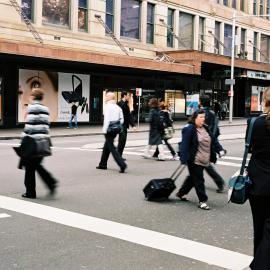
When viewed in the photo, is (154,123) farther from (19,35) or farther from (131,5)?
(131,5)

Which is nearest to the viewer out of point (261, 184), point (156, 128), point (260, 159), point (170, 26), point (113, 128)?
point (261, 184)

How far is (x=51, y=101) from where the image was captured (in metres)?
29.5

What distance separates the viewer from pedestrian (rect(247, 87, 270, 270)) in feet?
14.2

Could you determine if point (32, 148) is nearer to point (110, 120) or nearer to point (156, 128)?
point (110, 120)

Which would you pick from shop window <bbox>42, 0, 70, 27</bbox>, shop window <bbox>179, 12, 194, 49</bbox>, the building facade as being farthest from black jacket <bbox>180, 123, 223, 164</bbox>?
shop window <bbox>179, 12, 194, 49</bbox>

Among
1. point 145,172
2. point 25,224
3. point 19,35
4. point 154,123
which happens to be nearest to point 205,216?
point 25,224

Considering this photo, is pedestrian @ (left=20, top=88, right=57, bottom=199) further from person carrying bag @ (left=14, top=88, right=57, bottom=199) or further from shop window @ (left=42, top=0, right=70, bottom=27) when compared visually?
shop window @ (left=42, top=0, right=70, bottom=27)

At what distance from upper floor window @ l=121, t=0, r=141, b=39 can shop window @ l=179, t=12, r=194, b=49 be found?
514 cm

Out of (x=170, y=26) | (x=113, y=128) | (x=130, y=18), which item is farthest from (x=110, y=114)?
(x=170, y=26)

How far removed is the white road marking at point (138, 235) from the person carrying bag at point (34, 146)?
484mm

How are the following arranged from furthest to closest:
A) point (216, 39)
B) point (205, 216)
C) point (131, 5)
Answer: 1. point (216, 39)
2. point (131, 5)
3. point (205, 216)

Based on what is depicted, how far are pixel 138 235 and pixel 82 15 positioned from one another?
2621 cm

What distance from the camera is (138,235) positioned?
20.7 feet

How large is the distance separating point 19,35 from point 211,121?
18.6 metres
